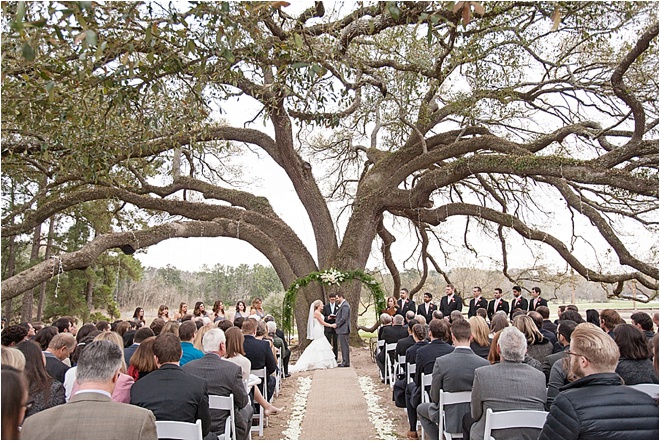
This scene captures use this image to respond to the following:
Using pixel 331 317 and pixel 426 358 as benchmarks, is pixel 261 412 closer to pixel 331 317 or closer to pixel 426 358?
pixel 426 358

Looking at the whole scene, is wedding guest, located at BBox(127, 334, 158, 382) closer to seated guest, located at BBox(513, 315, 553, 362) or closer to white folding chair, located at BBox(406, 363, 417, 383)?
white folding chair, located at BBox(406, 363, 417, 383)

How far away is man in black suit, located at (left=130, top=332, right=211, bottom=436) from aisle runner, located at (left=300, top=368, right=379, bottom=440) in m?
2.77

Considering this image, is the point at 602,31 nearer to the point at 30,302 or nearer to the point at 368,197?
the point at 368,197

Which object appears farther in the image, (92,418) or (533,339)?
(533,339)

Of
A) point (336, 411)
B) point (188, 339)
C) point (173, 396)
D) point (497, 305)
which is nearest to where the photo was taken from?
point (173, 396)

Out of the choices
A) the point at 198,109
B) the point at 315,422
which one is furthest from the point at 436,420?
the point at 198,109

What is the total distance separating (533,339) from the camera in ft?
18.4

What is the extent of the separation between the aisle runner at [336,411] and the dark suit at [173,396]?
278 cm

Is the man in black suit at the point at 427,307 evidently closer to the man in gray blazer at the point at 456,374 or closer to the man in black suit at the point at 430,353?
the man in black suit at the point at 430,353

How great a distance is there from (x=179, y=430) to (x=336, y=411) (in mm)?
4291

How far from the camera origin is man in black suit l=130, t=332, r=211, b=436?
12.3ft

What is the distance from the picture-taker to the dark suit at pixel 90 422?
2.62 m

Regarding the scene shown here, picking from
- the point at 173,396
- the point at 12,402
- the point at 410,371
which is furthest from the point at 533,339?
the point at 12,402

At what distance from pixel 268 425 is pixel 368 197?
8644 millimetres
